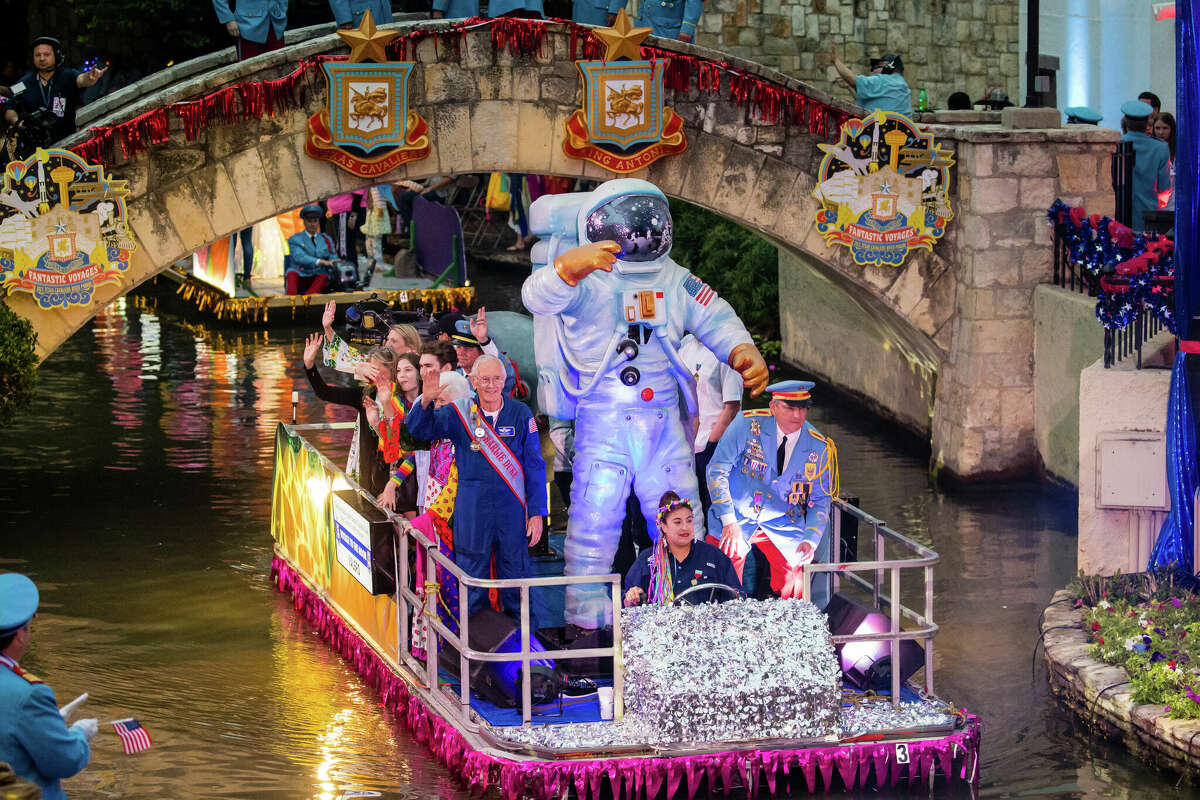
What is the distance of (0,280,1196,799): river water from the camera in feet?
30.7

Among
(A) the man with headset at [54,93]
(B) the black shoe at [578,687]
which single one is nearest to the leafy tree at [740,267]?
(A) the man with headset at [54,93]

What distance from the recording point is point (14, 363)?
13.0 m

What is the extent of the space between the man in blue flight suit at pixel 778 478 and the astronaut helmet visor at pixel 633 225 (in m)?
1.03

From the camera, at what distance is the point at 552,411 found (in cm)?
1030

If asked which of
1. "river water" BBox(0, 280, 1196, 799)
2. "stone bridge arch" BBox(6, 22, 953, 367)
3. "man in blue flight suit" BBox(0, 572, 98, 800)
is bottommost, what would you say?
"river water" BBox(0, 280, 1196, 799)

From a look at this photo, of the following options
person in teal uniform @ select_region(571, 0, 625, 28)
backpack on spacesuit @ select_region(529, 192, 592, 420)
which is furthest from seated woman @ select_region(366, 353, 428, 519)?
person in teal uniform @ select_region(571, 0, 625, 28)

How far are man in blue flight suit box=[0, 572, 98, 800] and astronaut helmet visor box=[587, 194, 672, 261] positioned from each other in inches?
182

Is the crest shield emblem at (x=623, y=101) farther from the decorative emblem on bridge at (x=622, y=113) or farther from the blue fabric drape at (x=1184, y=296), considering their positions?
the blue fabric drape at (x=1184, y=296)

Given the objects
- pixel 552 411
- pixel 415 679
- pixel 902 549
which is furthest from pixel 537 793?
pixel 902 549

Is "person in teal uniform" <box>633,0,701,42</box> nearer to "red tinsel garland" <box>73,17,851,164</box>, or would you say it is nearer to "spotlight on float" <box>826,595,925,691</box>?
"red tinsel garland" <box>73,17,851,164</box>

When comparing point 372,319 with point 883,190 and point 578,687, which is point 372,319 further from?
point 578,687

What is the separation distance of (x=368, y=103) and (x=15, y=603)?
8409 mm

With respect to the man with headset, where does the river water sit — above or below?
below

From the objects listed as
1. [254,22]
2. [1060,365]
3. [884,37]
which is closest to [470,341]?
[254,22]
